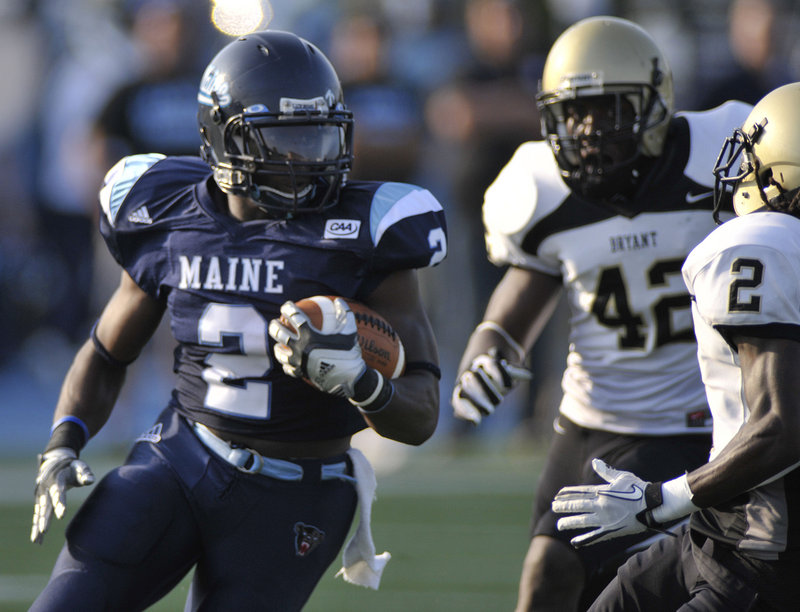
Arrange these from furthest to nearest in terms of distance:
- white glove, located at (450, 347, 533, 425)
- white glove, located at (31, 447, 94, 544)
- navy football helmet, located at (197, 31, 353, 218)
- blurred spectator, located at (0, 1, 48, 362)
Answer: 1. blurred spectator, located at (0, 1, 48, 362)
2. white glove, located at (450, 347, 533, 425)
3. navy football helmet, located at (197, 31, 353, 218)
4. white glove, located at (31, 447, 94, 544)

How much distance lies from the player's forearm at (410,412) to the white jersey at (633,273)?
80 cm

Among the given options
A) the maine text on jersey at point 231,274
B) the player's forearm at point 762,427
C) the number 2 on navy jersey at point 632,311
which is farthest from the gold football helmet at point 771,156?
the maine text on jersey at point 231,274

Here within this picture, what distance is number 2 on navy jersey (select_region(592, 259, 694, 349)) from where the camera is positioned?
3.37 m

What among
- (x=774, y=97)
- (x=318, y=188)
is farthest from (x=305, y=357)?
(x=774, y=97)

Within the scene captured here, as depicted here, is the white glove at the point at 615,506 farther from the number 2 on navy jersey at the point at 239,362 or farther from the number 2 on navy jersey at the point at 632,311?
the number 2 on navy jersey at the point at 632,311

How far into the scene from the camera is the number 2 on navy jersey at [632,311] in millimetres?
3369

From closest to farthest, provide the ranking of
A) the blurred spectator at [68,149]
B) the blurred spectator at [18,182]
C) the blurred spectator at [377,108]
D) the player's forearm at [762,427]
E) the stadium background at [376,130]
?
the player's forearm at [762,427], the stadium background at [376,130], the blurred spectator at [377,108], the blurred spectator at [68,149], the blurred spectator at [18,182]

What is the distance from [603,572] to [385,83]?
16.4 ft

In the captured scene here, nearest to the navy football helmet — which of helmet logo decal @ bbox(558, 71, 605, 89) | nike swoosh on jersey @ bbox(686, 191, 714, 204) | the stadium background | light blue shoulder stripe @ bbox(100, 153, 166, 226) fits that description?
light blue shoulder stripe @ bbox(100, 153, 166, 226)

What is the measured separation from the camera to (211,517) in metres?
2.74

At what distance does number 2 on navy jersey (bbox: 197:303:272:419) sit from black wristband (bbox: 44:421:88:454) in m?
0.36

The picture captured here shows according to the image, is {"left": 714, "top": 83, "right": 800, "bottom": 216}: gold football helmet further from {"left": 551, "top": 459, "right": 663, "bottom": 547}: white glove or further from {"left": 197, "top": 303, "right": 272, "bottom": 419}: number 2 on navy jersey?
{"left": 197, "top": 303, "right": 272, "bottom": 419}: number 2 on navy jersey

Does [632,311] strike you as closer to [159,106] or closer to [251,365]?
[251,365]

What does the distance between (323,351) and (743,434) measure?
2.66 ft
